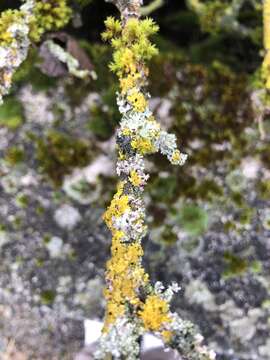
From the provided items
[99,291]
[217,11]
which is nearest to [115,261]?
[99,291]

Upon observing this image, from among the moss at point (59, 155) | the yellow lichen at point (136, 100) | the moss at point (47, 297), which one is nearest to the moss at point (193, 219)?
the moss at point (59, 155)

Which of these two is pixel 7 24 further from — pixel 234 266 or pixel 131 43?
pixel 234 266

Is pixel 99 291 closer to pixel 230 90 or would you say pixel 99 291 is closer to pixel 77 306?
pixel 77 306

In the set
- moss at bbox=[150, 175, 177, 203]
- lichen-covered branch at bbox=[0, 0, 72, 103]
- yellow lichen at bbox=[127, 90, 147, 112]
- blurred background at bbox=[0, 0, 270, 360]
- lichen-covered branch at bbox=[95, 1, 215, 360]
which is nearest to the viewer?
lichen-covered branch at bbox=[95, 1, 215, 360]

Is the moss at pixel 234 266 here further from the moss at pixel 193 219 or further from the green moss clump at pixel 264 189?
the green moss clump at pixel 264 189

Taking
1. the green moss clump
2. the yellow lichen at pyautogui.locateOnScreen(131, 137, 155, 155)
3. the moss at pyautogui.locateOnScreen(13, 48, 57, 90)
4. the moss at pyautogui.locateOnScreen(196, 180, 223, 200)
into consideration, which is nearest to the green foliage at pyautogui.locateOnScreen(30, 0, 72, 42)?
the moss at pyautogui.locateOnScreen(13, 48, 57, 90)

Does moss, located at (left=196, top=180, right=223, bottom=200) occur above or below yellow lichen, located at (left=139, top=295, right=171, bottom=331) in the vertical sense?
above

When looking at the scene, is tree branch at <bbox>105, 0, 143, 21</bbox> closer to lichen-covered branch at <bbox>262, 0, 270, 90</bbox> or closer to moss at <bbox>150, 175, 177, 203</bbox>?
lichen-covered branch at <bbox>262, 0, 270, 90</bbox>
